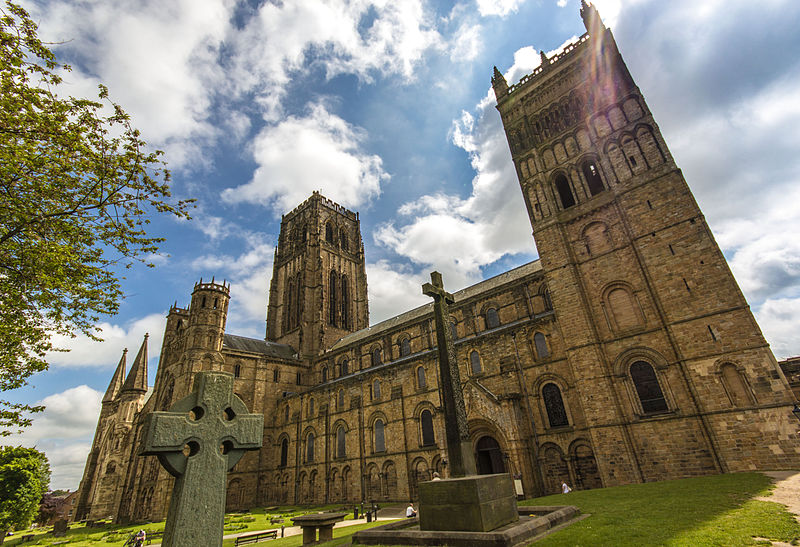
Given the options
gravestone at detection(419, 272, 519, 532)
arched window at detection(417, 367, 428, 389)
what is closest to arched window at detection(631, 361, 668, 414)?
gravestone at detection(419, 272, 519, 532)

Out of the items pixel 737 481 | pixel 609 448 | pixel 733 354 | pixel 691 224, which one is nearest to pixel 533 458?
pixel 609 448

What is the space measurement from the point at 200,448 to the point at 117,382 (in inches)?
2336

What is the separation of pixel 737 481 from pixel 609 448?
16.3 feet

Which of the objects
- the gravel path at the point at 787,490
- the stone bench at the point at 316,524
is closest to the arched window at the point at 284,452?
the stone bench at the point at 316,524

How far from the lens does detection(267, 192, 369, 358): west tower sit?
159 feet

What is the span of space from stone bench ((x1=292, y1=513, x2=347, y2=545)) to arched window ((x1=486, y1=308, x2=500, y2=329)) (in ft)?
60.3

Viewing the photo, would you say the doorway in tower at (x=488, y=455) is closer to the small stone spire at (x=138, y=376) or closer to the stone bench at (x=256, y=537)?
the stone bench at (x=256, y=537)

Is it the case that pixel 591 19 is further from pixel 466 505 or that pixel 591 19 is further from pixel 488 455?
pixel 466 505

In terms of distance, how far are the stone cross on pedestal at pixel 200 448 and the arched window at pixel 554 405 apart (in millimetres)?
19486

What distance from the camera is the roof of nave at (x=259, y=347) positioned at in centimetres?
4223

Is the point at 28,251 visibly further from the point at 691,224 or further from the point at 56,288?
the point at 691,224

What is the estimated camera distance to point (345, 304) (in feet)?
176

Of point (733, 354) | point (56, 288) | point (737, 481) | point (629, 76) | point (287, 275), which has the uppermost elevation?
point (287, 275)

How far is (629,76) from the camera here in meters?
22.5
